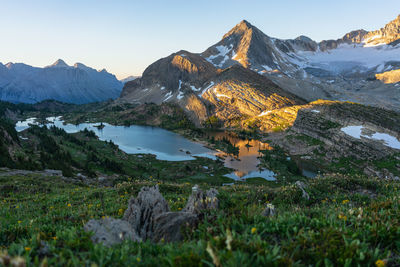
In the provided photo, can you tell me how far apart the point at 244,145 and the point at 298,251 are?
110m

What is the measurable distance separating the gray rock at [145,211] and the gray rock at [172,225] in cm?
77

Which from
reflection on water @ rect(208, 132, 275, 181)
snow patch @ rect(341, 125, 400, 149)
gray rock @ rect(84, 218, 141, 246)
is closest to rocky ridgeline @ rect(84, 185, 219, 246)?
gray rock @ rect(84, 218, 141, 246)

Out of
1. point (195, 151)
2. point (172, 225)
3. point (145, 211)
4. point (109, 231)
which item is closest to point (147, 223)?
point (145, 211)

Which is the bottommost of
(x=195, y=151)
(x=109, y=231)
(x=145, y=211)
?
(x=195, y=151)

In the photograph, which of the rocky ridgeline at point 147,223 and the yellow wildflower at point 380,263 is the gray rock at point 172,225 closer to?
the rocky ridgeline at point 147,223

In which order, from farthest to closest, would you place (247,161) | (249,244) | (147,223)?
(247,161), (147,223), (249,244)

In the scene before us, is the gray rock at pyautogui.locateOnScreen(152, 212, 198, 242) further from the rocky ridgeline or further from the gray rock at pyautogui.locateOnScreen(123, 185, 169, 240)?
the gray rock at pyautogui.locateOnScreen(123, 185, 169, 240)

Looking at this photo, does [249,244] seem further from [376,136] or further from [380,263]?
[376,136]

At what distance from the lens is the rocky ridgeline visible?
4788mm

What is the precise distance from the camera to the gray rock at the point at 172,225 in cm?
512

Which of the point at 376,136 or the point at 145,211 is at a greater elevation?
the point at 145,211

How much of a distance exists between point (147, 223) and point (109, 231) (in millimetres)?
2195

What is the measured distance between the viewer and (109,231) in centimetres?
482

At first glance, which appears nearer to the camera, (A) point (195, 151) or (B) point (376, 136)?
(B) point (376, 136)
